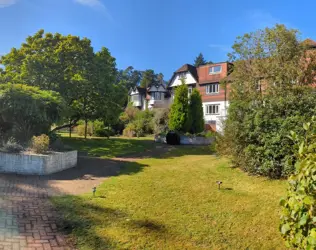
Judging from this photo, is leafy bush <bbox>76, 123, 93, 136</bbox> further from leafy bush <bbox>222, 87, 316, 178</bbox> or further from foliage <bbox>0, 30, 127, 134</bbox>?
leafy bush <bbox>222, 87, 316, 178</bbox>

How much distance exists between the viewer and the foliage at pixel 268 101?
7.53 m

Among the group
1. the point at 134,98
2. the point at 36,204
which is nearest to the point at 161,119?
the point at 36,204

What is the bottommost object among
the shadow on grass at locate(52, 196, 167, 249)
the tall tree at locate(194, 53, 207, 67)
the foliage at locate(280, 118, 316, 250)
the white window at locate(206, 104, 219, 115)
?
the shadow on grass at locate(52, 196, 167, 249)

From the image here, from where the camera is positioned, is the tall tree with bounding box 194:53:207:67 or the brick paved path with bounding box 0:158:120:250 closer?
the brick paved path with bounding box 0:158:120:250

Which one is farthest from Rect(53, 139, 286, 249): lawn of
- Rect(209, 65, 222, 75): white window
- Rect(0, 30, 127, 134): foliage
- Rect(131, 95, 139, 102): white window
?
Rect(131, 95, 139, 102): white window

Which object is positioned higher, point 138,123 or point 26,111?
point 138,123

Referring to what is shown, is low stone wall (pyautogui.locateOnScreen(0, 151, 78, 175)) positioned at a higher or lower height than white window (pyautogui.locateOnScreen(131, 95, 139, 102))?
lower

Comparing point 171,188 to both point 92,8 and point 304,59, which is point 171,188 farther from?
point 304,59

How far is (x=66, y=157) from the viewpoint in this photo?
32.1 ft

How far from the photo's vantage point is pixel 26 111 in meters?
9.97

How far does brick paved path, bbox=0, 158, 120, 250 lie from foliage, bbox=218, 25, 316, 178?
14.0 ft

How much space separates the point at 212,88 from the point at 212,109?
2.86 m

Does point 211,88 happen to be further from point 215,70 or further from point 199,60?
point 199,60

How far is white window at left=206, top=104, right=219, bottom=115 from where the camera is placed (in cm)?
3394
